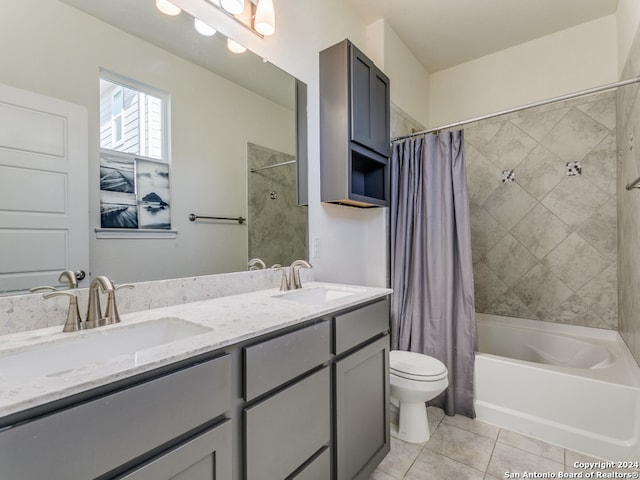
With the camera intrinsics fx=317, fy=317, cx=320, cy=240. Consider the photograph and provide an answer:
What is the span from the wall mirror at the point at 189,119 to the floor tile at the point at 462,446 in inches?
52.0

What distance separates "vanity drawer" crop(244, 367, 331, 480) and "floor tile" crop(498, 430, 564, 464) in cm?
127

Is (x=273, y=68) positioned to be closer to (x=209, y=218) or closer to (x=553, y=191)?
(x=209, y=218)

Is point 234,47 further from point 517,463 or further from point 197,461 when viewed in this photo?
point 517,463

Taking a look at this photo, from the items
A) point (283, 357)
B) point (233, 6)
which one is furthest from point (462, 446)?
point (233, 6)

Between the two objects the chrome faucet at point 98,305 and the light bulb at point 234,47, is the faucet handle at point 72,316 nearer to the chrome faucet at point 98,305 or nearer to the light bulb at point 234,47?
the chrome faucet at point 98,305

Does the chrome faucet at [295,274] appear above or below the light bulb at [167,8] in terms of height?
below

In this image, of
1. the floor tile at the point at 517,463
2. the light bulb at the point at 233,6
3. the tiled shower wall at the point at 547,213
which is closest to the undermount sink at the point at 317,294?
the floor tile at the point at 517,463

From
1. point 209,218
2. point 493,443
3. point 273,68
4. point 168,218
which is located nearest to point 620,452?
point 493,443

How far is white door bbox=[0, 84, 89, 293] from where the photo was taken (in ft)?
2.97

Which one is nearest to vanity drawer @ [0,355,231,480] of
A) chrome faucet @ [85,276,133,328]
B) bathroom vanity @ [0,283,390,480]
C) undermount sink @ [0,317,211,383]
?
bathroom vanity @ [0,283,390,480]

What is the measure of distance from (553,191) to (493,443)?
1.99 meters

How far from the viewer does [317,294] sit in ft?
5.52

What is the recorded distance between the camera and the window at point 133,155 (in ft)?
3.63

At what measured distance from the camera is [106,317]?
97 centimetres
